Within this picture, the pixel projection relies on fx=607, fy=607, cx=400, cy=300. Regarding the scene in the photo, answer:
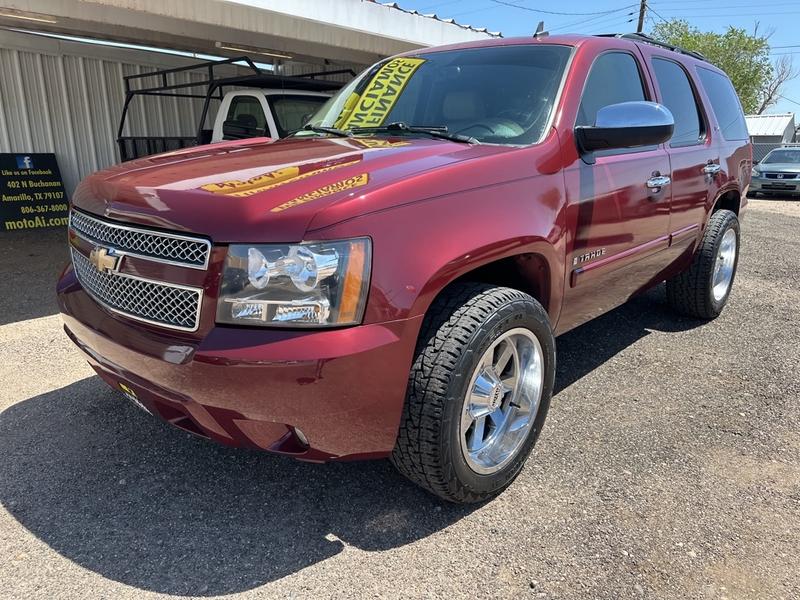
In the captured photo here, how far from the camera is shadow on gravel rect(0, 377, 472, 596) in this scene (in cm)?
221

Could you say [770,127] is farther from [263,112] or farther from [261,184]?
[261,184]

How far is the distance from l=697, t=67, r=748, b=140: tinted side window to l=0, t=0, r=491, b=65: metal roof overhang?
4648 mm

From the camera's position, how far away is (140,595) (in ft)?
6.75

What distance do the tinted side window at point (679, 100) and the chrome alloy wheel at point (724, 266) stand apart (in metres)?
1.03

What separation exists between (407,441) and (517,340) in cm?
69

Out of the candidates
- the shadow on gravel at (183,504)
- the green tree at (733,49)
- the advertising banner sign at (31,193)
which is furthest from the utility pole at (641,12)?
the shadow on gravel at (183,504)

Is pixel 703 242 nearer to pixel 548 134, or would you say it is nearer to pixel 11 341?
pixel 548 134

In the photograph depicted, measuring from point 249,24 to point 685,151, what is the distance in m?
5.31

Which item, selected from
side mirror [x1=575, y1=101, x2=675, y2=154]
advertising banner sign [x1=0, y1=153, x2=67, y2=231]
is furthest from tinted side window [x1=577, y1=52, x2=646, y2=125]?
advertising banner sign [x1=0, y1=153, x2=67, y2=231]

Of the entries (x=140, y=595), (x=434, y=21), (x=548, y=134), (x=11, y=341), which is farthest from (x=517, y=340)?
(x=434, y=21)

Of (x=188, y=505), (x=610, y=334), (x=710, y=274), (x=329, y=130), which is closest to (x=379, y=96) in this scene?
(x=329, y=130)

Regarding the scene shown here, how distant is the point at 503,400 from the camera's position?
2645mm

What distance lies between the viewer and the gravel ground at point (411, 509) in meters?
2.14

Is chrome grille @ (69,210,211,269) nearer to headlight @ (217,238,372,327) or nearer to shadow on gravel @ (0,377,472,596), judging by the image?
headlight @ (217,238,372,327)
